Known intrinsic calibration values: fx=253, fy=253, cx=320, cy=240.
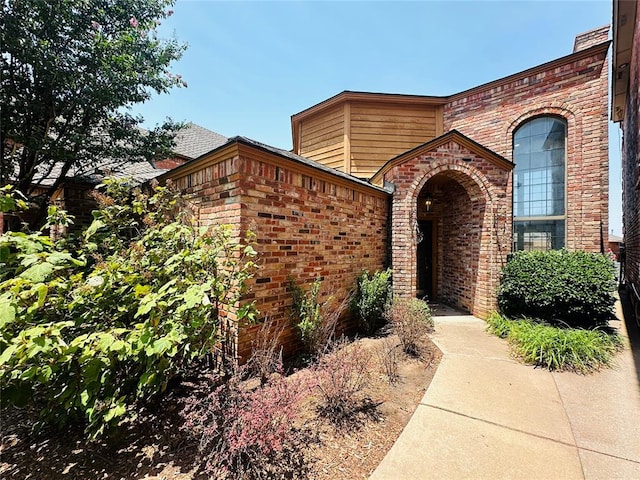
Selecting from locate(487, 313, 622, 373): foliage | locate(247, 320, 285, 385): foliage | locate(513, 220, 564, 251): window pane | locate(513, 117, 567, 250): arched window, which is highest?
locate(513, 117, 567, 250): arched window

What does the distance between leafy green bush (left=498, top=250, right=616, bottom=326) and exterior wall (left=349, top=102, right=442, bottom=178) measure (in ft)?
15.4

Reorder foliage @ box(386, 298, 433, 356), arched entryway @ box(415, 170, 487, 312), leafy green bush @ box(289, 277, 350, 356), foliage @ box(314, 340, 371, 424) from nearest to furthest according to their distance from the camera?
foliage @ box(314, 340, 371, 424) < leafy green bush @ box(289, 277, 350, 356) < foliage @ box(386, 298, 433, 356) < arched entryway @ box(415, 170, 487, 312)

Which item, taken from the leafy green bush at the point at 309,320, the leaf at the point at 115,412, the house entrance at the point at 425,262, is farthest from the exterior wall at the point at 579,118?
the leaf at the point at 115,412

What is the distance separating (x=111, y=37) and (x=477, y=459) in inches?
322

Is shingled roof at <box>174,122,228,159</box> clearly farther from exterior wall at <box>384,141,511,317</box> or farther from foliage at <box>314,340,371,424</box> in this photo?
foliage at <box>314,340,371,424</box>

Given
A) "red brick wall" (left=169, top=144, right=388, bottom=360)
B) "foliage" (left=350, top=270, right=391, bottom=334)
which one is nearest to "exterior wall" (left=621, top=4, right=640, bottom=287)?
"foliage" (left=350, top=270, right=391, bottom=334)

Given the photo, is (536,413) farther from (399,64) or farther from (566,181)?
(399,64)

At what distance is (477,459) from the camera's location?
2.11 meters

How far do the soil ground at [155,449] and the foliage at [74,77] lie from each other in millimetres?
4107

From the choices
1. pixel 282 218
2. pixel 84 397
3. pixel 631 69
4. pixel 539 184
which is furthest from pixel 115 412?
pixel 631 69

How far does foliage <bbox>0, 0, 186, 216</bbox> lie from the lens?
397 centimetres

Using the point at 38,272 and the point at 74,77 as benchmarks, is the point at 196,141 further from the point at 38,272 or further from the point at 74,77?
the point at 38,272

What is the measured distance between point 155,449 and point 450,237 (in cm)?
760

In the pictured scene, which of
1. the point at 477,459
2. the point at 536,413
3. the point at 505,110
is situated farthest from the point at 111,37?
the point at 505,110
